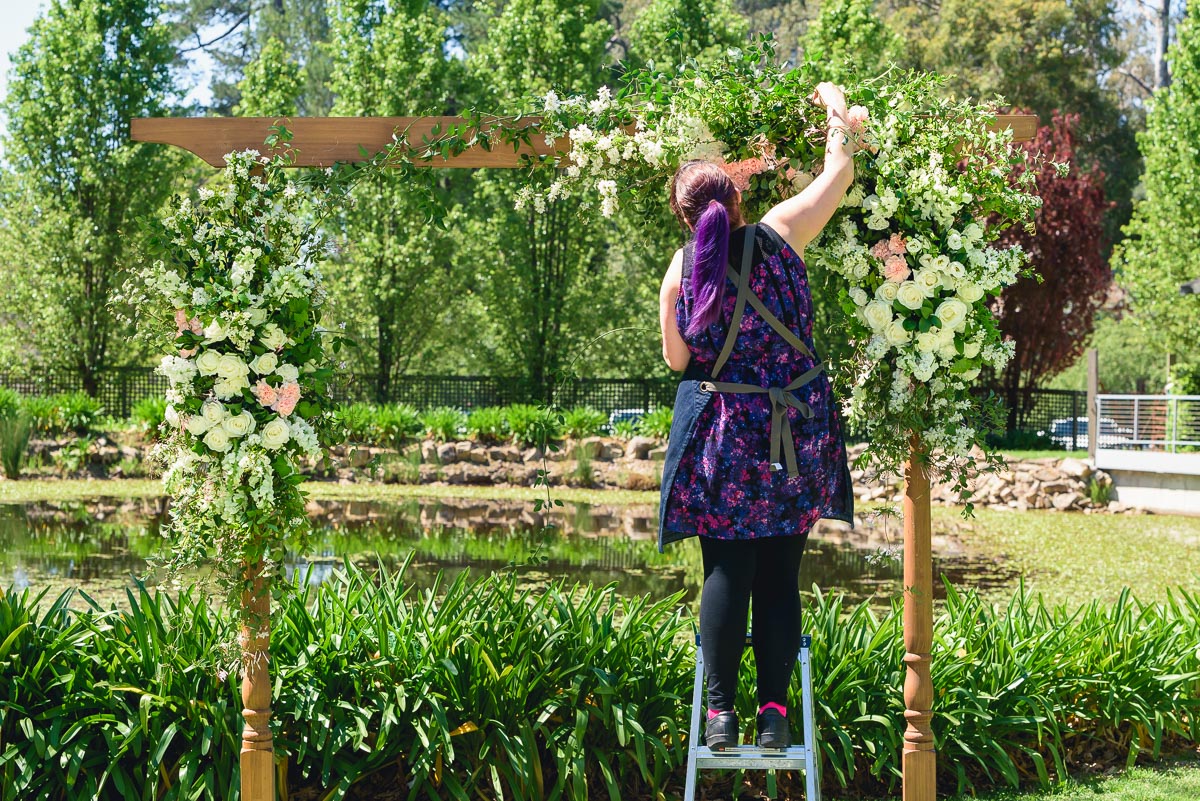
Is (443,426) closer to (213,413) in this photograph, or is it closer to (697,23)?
(697,23)

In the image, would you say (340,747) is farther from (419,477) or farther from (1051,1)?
(1051,1)

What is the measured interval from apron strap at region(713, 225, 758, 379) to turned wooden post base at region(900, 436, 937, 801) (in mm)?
1021

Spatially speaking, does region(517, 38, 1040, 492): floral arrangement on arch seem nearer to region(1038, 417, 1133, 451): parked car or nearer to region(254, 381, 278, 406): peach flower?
region(254, 381, 278, 406): peach flower

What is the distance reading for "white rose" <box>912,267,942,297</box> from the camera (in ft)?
12.8

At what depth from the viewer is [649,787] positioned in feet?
13.5

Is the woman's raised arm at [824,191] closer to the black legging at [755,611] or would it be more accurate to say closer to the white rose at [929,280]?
the white rose at [929,280]

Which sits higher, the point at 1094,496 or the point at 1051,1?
the point at 1051,1

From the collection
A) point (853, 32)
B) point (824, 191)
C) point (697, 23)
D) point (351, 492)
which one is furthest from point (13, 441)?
point (824, 191)

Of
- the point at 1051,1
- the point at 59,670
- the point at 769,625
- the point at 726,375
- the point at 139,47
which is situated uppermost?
the point at 1051,1

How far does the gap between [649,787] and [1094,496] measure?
12496mm

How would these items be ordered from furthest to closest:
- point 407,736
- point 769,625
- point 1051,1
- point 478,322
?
point 1051,1, point 478,322, point 407,736, point 769,625

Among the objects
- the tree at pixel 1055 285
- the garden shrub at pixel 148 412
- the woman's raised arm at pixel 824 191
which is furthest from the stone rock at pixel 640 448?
the woman's raised arm at pixel 824 191

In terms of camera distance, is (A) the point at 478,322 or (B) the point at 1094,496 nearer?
(B) the point at 1094,496

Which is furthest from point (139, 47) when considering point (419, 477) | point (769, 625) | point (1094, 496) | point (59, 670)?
point (769, 625)
